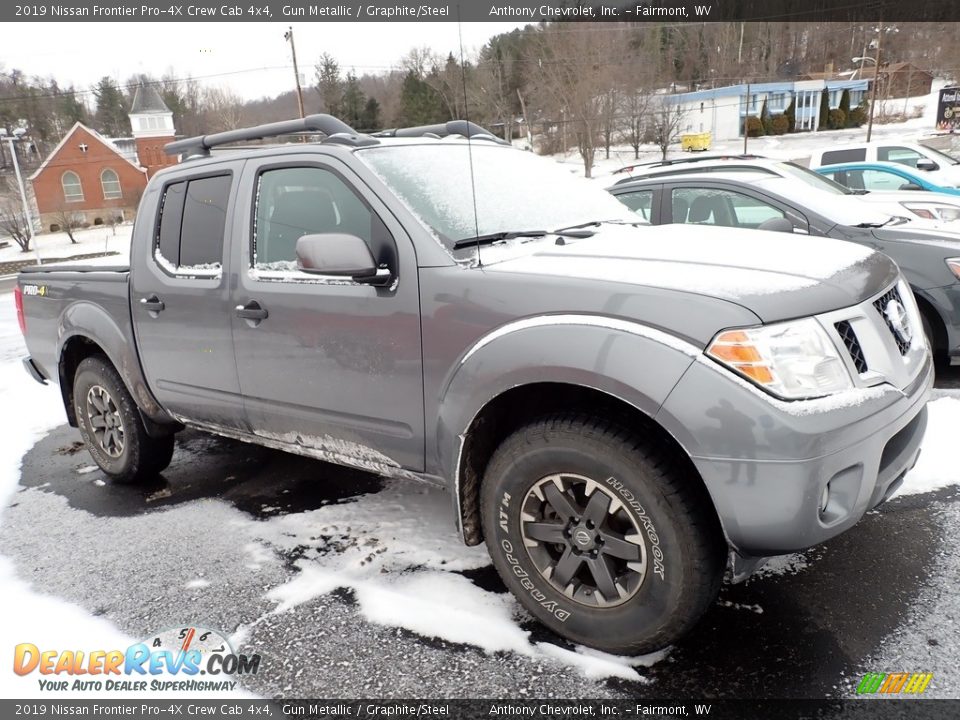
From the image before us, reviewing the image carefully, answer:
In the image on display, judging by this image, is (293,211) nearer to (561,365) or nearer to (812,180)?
(561,365)

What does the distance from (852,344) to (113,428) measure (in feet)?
13.4

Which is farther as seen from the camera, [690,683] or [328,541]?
[328,541]

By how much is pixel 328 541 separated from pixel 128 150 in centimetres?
6189

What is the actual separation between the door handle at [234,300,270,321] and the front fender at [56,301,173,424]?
3.67ft

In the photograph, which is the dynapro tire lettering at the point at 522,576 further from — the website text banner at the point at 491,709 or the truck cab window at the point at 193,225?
the truck cab window at the point at 193,225

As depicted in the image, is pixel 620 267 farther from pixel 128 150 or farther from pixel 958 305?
pixel 128 150

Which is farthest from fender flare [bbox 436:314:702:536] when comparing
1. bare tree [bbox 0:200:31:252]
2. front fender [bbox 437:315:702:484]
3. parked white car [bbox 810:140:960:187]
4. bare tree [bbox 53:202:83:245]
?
bare tree [bbox 53:202:83:245]

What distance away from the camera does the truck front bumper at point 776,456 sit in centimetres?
185

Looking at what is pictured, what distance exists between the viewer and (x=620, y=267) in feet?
7.42

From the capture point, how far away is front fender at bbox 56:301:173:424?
3.78 meters

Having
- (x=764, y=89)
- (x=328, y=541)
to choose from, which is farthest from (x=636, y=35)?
(x=764, y=89)

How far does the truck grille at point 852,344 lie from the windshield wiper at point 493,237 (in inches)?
47.3

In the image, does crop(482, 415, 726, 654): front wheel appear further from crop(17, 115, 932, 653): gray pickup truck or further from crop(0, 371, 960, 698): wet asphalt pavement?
crop(0, 371, 960, 698): wet asphalt pavement

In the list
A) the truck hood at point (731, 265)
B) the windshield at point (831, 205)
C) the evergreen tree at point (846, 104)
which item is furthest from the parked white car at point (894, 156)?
the evergreen tree at point (846, 104)
